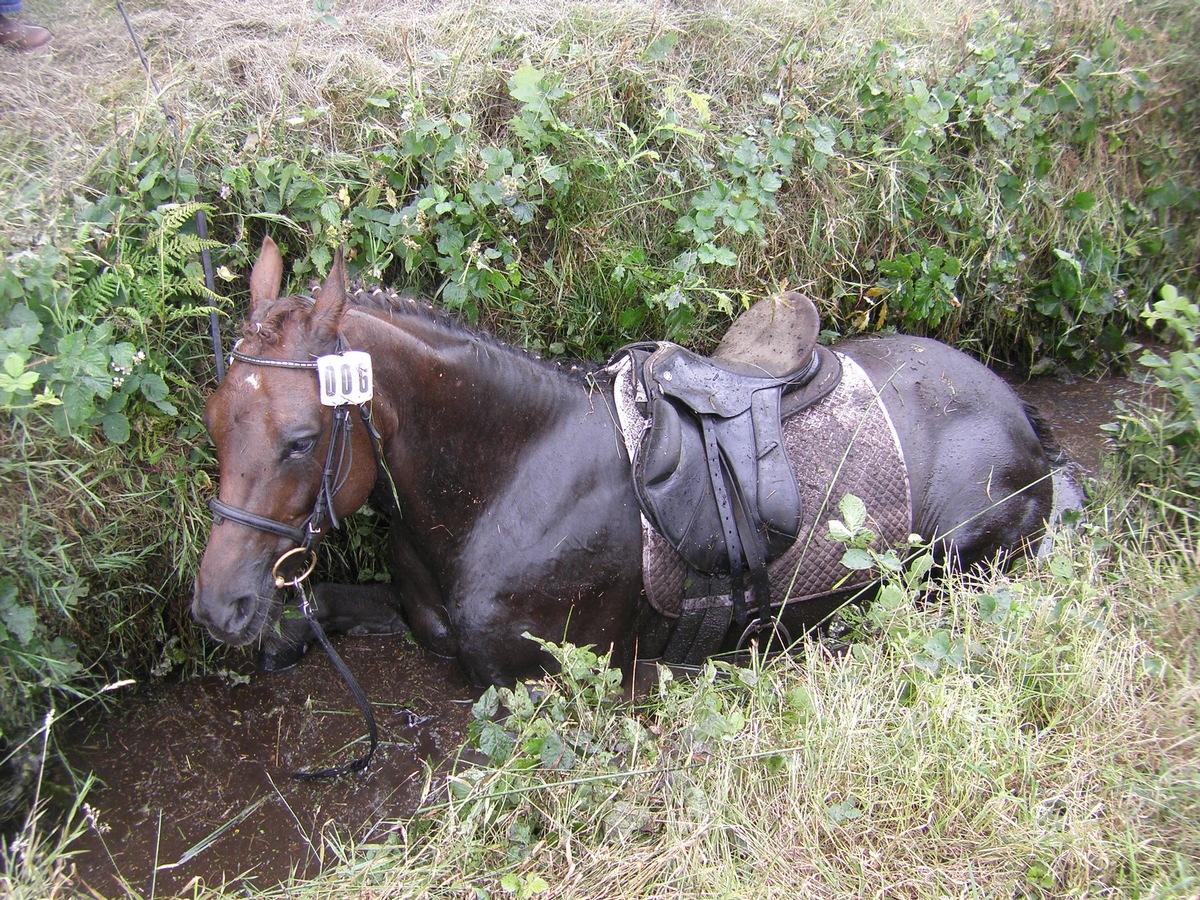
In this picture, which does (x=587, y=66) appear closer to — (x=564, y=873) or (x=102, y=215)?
(x=102, y=215)

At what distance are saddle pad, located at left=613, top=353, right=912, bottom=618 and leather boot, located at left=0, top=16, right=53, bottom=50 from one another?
3376 millimetres

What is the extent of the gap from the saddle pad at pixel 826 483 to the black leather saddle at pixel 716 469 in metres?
0.07

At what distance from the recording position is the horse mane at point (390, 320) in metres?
2.22

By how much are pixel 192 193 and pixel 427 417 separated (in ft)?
4.55

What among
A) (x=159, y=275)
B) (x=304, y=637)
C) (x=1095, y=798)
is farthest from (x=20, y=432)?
(x=1095, y=798)

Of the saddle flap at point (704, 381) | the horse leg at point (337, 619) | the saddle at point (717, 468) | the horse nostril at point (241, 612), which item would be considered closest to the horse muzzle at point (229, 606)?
the horse nostril at point (241, 612)

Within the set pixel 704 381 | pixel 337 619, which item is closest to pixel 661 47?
pixel 704 381

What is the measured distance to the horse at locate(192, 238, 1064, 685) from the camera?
2230 millimetres

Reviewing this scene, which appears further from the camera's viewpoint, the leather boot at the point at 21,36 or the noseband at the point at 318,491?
the leather boot at the point at 21,36

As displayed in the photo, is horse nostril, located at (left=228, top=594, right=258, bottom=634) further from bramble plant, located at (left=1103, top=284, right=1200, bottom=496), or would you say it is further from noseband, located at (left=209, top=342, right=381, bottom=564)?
bramble plant, located at (left=1103, top=284, right=1200, bottom=496)

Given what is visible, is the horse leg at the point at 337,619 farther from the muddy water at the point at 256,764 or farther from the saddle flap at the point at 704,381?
the saddle flap at the point at 704,381

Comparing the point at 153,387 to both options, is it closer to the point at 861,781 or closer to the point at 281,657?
the point at 281,657

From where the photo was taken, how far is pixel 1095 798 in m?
2.22

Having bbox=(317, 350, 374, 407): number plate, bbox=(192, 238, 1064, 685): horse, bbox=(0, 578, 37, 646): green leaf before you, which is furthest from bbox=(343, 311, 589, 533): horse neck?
bbox=(0, 578, 37, 646): green leaf
